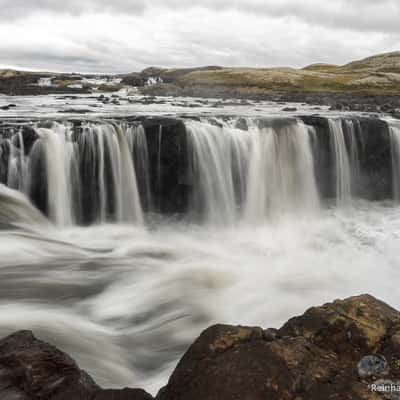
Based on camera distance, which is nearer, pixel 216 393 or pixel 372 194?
pixel 216 393

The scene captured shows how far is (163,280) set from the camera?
33.9ft

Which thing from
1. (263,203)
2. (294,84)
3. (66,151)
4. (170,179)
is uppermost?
(294,84)

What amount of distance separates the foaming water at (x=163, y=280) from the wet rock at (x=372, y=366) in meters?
3.44

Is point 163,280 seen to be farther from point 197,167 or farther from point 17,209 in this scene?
point 197,167

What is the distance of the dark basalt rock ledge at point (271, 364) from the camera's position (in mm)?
3758

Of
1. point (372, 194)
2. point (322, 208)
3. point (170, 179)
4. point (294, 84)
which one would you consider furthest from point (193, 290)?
point (294, 84)

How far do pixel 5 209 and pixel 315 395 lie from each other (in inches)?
435

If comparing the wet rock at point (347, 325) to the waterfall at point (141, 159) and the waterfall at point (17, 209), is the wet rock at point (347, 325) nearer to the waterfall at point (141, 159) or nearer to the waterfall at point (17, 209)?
the waterfall at point (17, 209)

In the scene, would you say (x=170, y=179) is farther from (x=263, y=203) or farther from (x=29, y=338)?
(x=29, y=338)

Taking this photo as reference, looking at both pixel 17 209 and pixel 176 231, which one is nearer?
pixel 17 209

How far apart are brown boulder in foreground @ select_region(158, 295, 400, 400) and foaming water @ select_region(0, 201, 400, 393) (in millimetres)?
2569

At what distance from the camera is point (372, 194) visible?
1850cm

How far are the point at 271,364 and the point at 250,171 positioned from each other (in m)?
12.7

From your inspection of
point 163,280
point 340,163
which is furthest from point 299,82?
point 163,280
